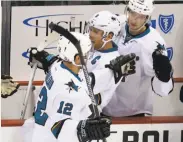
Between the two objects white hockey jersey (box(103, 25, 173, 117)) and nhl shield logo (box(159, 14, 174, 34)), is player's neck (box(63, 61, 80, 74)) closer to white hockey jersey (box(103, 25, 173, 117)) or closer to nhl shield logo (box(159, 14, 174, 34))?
white hockey jersey (box(103, 25, 173, 117))

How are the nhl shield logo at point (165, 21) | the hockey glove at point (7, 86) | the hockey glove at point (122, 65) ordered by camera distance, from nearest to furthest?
1. the hockey glove at point (122, 65)
2. the hockey glove at point (7, 86)
3. the nhl shield logo at point (165, 21)

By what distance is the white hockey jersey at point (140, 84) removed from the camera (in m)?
3.25

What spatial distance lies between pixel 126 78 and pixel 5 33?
77 cm

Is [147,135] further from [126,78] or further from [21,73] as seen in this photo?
[21,73]

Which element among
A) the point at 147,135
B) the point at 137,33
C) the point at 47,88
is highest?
the point at 137,33

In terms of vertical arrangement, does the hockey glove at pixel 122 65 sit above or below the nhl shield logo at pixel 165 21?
below

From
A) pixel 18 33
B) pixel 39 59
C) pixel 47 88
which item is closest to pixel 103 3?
pixel 18 33

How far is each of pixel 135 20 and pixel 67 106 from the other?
0.65 m

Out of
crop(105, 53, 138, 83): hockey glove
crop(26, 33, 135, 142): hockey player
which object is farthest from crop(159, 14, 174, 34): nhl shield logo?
crop(26, 33, 135, 142): hockey player

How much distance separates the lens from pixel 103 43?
10.4ft

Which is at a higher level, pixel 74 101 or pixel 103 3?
pixel 103 3

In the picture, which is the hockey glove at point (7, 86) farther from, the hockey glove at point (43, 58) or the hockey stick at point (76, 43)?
the hockey stick at point (76, 43)

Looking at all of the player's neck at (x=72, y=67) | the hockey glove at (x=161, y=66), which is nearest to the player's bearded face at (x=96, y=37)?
the hockey glove at (x=161, y=66)

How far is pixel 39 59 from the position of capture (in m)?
3.23
